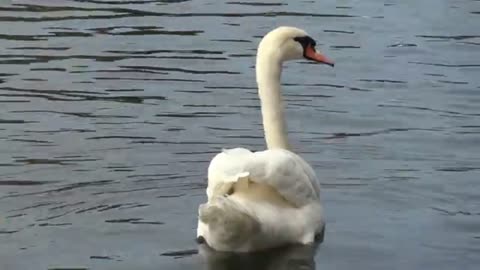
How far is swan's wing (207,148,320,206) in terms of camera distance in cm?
1000

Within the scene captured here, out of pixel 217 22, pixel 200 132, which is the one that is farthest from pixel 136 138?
pixel 217 22

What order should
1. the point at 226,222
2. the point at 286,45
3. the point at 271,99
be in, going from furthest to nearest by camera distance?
the point at 286,45 → the point at 271,99 → the point at 226,222

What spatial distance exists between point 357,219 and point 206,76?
4.85m

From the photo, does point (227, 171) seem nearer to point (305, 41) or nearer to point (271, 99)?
point (271, 99)

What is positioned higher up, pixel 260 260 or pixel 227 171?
pixel 227 171

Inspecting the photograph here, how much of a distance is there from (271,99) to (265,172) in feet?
3.87

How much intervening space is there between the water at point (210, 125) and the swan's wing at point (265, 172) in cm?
40

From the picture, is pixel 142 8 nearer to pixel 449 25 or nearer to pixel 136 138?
pixel 449 25

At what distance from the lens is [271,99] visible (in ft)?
36.6

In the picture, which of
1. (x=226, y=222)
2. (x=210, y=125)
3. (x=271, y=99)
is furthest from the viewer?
(x=210, y=125)

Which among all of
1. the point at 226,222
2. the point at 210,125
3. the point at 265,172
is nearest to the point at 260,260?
the point at 226,222

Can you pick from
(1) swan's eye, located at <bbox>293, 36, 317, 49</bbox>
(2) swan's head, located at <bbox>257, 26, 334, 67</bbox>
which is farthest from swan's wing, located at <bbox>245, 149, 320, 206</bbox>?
(1) swan's eye, located at <bbox>293, 36, 317, 49</bbox>

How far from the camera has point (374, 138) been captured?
13.4m

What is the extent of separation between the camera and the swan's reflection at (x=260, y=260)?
33.4ft
